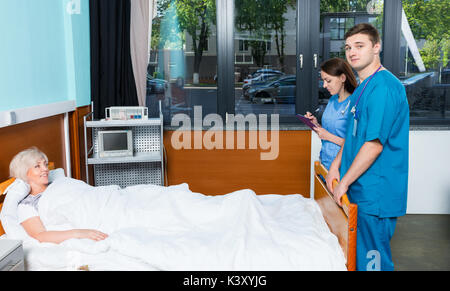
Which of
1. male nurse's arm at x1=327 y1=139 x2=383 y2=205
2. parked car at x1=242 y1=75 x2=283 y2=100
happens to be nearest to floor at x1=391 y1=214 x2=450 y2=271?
male nurse's arm at x1=327 y1=139 x2=383 y2=205

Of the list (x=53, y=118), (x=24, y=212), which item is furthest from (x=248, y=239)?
(x=53, y=118)

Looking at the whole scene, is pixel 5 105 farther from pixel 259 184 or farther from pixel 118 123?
pixel 259 184

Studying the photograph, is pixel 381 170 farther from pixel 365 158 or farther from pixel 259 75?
pixel 259 75

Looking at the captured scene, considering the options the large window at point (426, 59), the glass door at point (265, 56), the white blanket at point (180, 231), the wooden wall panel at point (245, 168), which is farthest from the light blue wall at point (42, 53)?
the large window at point (426, 59)

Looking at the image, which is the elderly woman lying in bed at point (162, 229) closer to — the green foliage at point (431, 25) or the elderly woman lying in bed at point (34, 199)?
the elderly woman lying in bed at point (34, 199)

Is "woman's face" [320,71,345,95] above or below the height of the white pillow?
above

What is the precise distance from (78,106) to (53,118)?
1.33 ft

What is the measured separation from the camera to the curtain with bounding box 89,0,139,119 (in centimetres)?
352

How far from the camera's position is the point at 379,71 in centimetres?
189

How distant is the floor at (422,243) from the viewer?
2787 millimetres

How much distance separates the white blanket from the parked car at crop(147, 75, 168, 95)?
1.51 meters

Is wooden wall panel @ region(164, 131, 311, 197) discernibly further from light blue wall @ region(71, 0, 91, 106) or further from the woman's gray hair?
the woman's gray hair

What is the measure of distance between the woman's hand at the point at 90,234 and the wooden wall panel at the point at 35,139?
1.70ft

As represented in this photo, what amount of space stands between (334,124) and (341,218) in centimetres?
75
